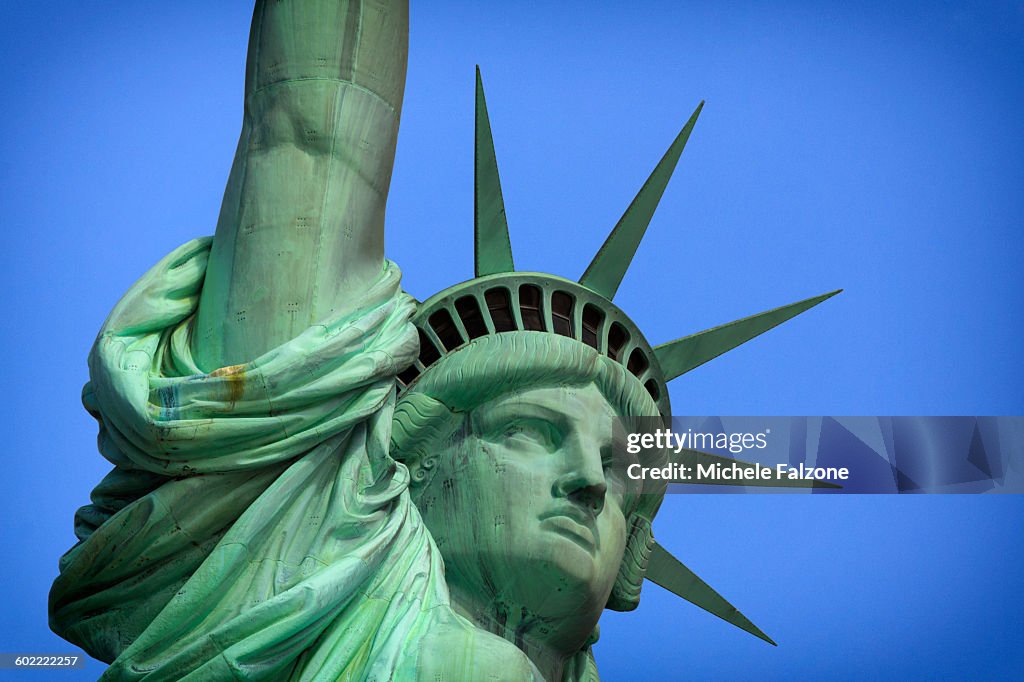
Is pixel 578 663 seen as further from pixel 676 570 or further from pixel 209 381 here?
pixel 209 381

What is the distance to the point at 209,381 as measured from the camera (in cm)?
851

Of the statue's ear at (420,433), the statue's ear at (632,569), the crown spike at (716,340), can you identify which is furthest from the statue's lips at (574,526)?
the crown spike at (716,340)

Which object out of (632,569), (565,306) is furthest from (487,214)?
(632,569)

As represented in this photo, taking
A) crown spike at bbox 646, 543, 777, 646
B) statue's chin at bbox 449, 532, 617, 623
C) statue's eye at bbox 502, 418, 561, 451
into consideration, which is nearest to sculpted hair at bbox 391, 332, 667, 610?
statue's eye at bbox 502, 418, 561, 451

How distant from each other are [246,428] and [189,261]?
1.33 m

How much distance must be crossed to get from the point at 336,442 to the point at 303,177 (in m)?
1.45

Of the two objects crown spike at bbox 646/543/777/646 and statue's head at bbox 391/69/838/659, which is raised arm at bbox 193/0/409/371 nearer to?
statue's head at bbox 391/69/838/659

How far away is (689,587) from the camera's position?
10.9 metres

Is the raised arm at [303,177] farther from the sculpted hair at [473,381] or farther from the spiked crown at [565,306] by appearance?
the spiked crown at [565,306]

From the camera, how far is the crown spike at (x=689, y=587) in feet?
35.2

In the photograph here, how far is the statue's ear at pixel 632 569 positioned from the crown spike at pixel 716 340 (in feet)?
3.50

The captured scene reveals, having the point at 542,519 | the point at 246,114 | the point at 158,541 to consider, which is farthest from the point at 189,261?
the point at 542,519

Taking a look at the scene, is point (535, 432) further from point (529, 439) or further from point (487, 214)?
point (487, 214)

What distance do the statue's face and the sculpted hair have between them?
0.07 m
